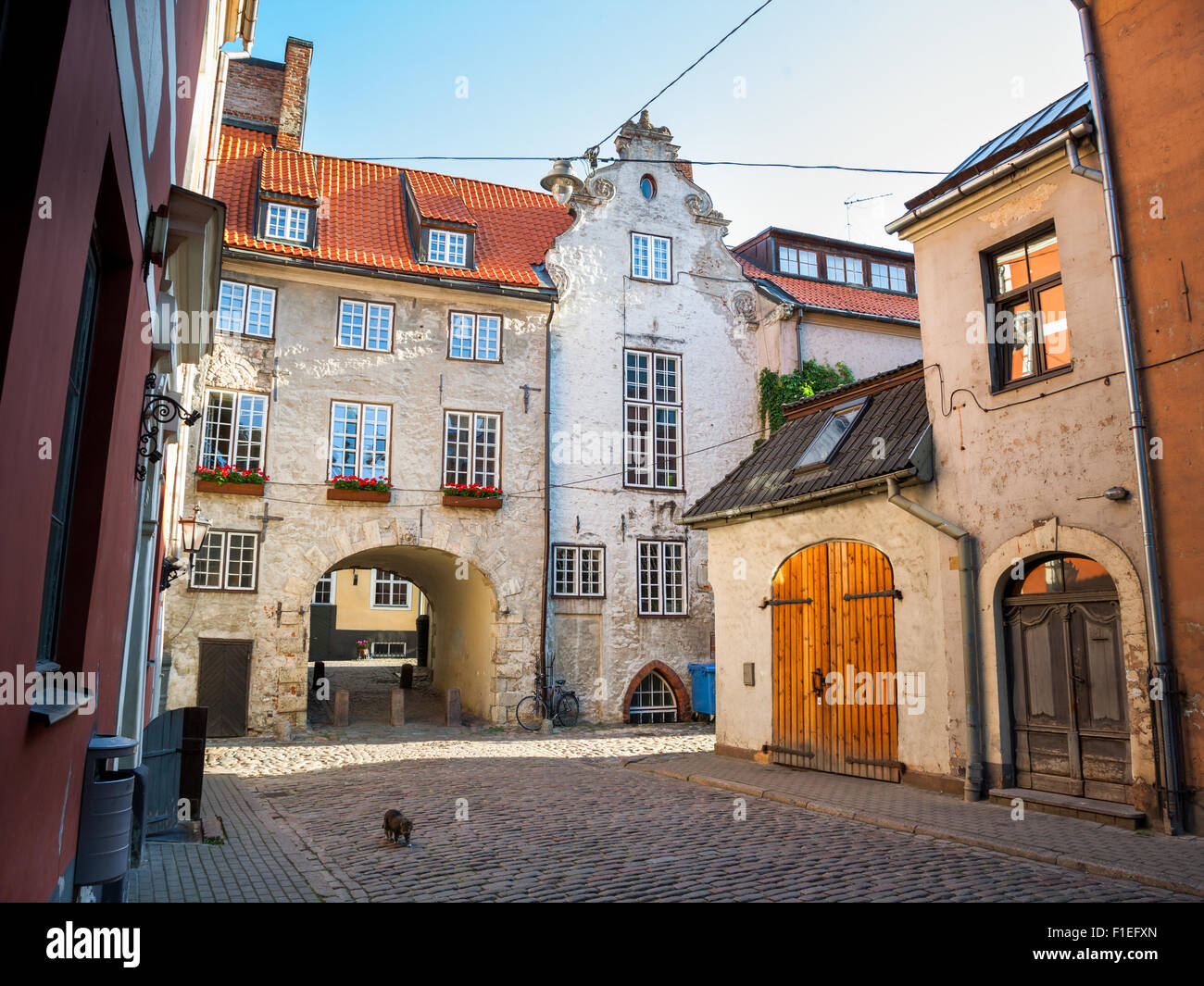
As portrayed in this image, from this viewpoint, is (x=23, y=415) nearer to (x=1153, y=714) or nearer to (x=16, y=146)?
(x=16, y=146)

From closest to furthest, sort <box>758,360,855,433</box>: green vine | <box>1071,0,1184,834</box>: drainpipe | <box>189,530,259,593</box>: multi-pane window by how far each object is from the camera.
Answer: <box>1071,0,1184,834</box>: drainpipe → <box>189,530,259,593</box>: multi-pane window → <box>758,360,855,433</box>: green vine

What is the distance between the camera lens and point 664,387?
78.0 feet

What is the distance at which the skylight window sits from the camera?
43.8 ft

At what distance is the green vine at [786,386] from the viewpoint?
24.3 m

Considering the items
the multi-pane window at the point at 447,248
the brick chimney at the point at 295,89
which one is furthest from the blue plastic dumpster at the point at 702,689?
the brick chimney at the point at 295,89

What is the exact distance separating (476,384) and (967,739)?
46.2ft

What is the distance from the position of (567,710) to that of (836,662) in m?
9.94

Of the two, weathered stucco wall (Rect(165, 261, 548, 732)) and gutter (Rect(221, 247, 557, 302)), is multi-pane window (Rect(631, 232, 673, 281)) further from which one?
weathered stucco wall (Rect(165, 261, 548, 732))

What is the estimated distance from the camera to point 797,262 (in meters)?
27.8

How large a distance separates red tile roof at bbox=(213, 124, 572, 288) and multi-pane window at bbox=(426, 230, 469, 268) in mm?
357

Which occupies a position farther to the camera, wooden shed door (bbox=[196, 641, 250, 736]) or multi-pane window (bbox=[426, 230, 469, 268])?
multi-pane window (bbox=[426, 230, 469, 268])

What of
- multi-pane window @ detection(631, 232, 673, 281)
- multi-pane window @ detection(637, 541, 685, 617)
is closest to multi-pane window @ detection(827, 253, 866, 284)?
multi-pane window @ detection(631, 232, 673, 281)

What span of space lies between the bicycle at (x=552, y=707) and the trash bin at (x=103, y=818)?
625 inches
